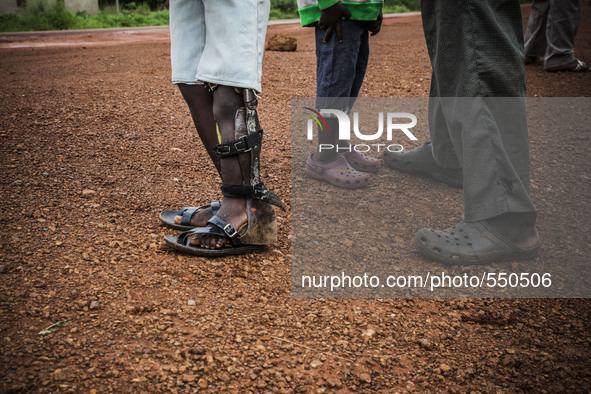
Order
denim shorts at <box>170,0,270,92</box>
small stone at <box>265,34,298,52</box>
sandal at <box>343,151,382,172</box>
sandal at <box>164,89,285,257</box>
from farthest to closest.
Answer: small stone at <box>265,34,298,52</box>
sandal at <box>343,151,382,172</box>
sandal at <box>164,89,285,257</box>
denim shorts at <box>170,0,270,92</box>

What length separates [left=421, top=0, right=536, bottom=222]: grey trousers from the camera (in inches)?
70.3

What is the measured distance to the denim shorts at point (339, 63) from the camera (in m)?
2.39

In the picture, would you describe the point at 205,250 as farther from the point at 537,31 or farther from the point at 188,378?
the point at 537,31

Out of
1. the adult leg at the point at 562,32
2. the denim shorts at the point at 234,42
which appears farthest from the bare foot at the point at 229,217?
the adult leg at the point at 562,32

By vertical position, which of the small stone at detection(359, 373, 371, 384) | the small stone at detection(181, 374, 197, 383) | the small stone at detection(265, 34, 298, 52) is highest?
the small stone at detection(265, 34, 298, 52)

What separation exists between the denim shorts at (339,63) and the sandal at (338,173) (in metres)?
0.31

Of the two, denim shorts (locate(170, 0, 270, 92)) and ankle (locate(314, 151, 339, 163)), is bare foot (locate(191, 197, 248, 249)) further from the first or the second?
ankle (locate(314, 151, 339, 163))

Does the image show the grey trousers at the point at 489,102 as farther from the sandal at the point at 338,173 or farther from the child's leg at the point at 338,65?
the sandal at the point at 338,173

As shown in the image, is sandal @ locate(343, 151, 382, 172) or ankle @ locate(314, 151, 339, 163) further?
sandal @ locate(343, 151, 382, 172)

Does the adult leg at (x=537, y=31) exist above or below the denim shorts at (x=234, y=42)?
above

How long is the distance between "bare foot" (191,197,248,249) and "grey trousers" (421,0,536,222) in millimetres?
868

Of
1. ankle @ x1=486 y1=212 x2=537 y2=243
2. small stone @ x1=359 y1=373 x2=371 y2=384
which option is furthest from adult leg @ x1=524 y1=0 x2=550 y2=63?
small stone @ x1=359 y1=373 x2=371 y2=384

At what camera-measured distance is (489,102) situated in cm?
181

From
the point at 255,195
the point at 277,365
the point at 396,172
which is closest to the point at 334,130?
the point at 396,172
